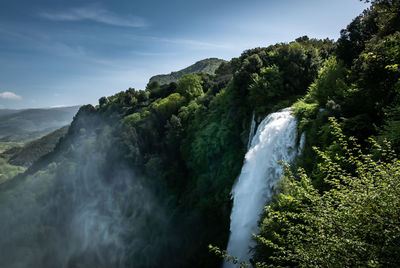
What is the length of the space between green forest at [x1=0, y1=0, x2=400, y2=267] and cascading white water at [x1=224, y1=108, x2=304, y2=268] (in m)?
1.38

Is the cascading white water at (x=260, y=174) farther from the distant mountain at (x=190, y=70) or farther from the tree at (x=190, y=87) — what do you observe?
the distant mountain at (x=190, y=70)

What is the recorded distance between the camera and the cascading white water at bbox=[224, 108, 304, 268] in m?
14.6

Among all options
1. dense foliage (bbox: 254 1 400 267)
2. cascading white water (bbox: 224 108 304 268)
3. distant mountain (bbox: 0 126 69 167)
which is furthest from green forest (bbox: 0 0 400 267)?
distant mountain (bbox: 0 126 69 167)

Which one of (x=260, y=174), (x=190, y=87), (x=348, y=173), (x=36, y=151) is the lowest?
(x=36, y=151)

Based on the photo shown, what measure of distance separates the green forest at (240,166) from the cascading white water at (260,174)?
1382 mm

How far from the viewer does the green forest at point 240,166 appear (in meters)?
5.12

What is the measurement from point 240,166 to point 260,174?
28.4 feet

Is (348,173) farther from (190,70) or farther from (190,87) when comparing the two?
(190,70)

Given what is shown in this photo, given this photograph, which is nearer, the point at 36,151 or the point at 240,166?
the point at 240,166

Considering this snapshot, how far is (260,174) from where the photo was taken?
1566 cm

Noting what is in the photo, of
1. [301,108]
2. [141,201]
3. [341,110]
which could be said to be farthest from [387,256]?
[141,201]

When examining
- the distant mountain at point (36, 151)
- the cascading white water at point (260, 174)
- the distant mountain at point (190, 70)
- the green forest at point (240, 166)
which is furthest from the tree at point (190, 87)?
the distant mountain at point (36, 151)

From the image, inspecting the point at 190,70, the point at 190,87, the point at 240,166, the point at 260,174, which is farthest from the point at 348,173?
the point at 190,70

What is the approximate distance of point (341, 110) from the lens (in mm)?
12055
